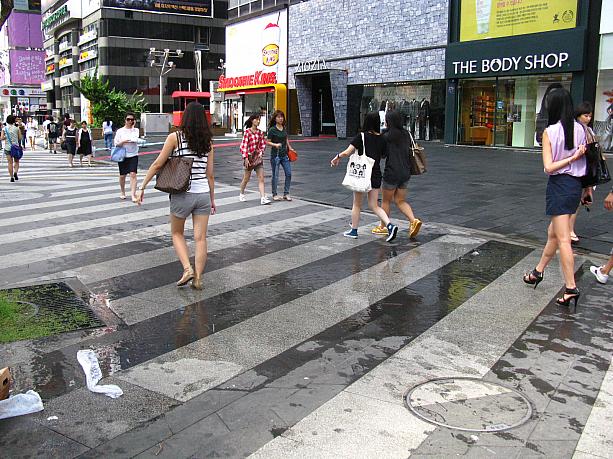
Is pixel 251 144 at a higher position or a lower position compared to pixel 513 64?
lower

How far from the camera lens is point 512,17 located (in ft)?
74.9

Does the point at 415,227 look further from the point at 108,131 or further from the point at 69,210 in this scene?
the point at 108,131

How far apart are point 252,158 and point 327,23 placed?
71.0ft

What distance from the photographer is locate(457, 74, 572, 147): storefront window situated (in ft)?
74.5

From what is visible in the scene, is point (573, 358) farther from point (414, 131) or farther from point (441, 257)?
point (414, 131)

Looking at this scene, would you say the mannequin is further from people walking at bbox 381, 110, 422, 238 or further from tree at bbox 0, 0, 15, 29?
tree at bbox 0, 0, 15, 29

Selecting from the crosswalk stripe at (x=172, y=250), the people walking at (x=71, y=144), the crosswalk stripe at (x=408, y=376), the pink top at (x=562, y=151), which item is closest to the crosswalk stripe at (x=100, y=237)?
the crosswalk stripe at (x=172, y=250)

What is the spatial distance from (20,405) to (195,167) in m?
3.07

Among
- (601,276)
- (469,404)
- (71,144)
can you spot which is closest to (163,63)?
(71,144)

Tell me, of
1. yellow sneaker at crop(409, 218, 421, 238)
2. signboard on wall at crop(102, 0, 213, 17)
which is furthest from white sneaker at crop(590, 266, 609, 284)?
signboard on wall at crop(102, 0, 213, 17)

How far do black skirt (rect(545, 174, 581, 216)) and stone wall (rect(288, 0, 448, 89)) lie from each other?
68.9ft

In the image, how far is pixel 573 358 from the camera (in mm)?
4469

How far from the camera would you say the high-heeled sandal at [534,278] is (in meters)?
6.14

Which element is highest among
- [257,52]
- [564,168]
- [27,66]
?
[27,66]
